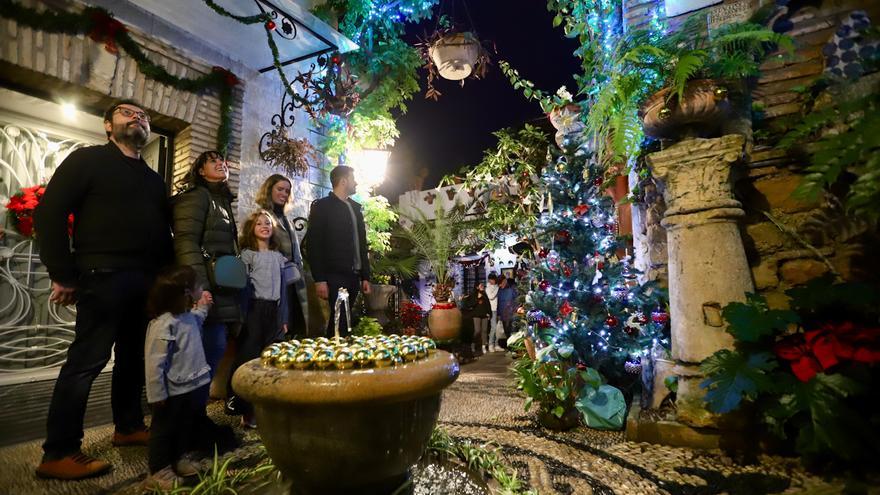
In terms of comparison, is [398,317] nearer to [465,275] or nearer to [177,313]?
[177,313]

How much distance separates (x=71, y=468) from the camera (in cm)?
221

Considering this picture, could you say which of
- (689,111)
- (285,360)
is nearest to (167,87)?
(285,360)

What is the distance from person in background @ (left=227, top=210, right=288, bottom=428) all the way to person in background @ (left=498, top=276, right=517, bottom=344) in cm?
615

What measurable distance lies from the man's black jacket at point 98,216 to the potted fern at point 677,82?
2994mm

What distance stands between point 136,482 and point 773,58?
15.6 feet

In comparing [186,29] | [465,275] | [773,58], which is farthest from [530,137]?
[465,275]

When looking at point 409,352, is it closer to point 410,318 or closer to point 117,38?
point 117,38

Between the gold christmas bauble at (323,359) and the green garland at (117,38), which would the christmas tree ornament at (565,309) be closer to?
the gold christmas bauble at (323,359)

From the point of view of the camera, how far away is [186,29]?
4.61 m

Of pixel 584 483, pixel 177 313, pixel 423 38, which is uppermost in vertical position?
pixel 423 38

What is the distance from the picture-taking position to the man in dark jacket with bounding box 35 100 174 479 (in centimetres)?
225

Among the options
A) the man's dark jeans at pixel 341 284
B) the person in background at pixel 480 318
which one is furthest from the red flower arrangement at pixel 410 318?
the man's dark jeans at pixel 341 284

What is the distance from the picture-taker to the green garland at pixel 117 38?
351cm

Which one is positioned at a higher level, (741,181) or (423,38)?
(423,38)
